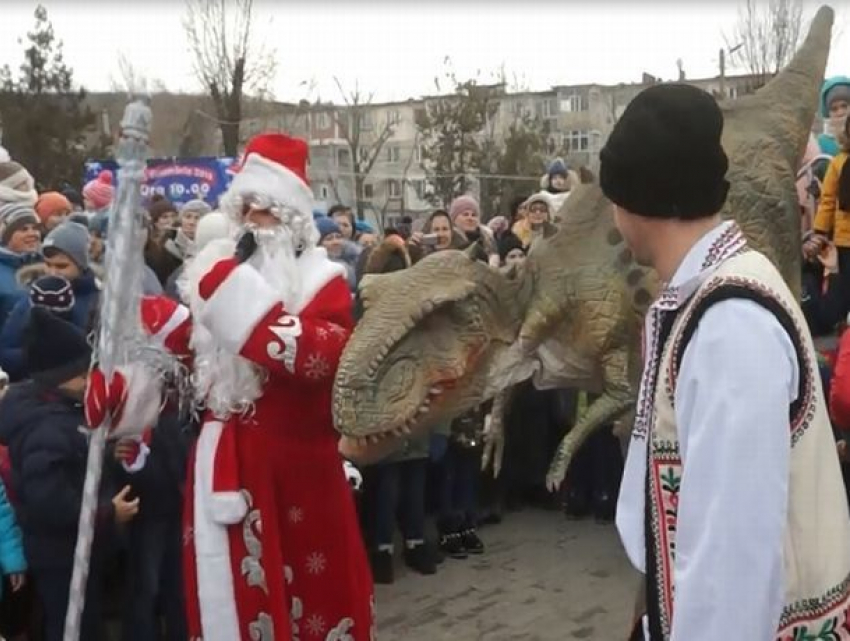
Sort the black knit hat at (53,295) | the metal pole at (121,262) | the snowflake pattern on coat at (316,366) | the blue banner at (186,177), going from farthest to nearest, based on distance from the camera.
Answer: the blue banner at (186,177)
the black knit hat at (53,295)
the snowflake pattern on coat at (316,366)
the metal pole at (121,262)

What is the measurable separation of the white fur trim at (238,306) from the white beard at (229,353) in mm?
89

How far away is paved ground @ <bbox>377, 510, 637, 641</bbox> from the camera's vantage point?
5098 mm

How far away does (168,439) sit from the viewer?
4242mm

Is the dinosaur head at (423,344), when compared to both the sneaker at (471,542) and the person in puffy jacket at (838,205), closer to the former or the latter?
the person in puffy jacket at (838,205)

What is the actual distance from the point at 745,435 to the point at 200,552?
2.25 meters

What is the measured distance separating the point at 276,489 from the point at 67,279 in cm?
169

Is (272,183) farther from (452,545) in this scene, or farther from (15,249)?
(452,545)

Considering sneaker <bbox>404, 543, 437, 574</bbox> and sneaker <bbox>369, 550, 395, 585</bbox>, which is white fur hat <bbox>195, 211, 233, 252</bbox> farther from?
sneaker <bbox>404, 543, 437, 574</bbox>

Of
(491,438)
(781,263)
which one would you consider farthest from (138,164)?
(781,263)

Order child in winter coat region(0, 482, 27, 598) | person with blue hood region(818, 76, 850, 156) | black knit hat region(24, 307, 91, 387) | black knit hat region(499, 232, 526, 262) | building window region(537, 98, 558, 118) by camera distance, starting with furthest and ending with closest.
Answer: building window region(537, 98, 558, 118) → black knit hat region(499, 232, 526, 262) → person with blue hood region(818, 76, 850, 156) → child in winter coat region(0, 482, 27, 598) → black knit hat region(24, 307, 91, 387)

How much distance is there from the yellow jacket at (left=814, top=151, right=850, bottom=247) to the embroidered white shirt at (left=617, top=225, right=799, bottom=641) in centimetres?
361

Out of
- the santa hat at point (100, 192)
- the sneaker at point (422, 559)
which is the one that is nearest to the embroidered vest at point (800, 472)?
the sneaker at point (422, 559)

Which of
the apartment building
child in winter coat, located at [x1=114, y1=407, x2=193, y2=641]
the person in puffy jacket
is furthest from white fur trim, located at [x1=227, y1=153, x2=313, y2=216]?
the apartment building

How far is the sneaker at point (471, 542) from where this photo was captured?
6.28m
